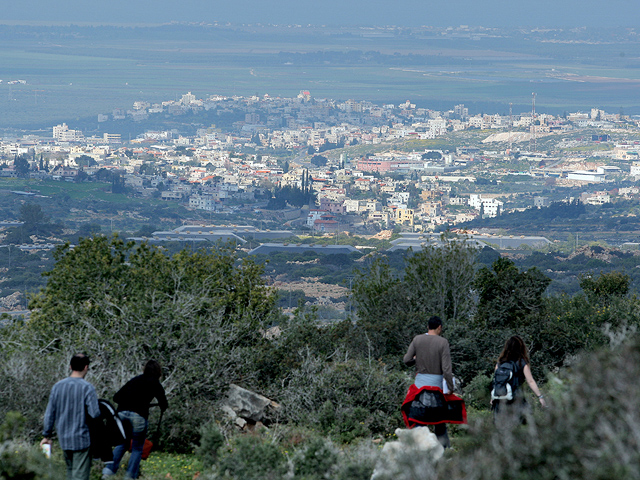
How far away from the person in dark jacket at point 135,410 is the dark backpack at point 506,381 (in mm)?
2022

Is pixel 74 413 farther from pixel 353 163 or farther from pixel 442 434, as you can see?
pixel 353 163

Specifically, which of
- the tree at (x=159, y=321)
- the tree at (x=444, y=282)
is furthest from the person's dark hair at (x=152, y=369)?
the tree at (x=444, y=282)

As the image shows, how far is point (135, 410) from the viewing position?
14.9ft

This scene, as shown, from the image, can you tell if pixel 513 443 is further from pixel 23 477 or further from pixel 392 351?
pixel 392 351

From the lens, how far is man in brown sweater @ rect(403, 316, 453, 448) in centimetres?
488

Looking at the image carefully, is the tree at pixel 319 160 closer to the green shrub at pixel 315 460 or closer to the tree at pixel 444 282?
the tree at pixel 444 282

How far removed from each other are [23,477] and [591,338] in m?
7.75

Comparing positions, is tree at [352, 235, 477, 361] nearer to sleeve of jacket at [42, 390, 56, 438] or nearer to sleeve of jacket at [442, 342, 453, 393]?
sleeve of jacket at [442, 342, 453, 393]

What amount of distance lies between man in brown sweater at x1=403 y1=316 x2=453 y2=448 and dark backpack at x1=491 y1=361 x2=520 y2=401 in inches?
11.8

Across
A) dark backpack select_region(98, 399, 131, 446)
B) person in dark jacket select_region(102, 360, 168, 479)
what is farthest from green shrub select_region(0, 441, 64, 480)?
person in dark jacket select_region(102, 360, 168, 479)

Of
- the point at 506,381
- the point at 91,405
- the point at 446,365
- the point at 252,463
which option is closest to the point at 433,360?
the point at 446,365

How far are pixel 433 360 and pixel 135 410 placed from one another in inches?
70.2

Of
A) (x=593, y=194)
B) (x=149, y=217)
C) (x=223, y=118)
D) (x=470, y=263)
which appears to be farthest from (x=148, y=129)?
(x=470, y=263)

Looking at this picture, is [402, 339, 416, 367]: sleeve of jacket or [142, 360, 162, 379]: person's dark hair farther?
[402, 339, 416, 367]: sleeve of jacket
